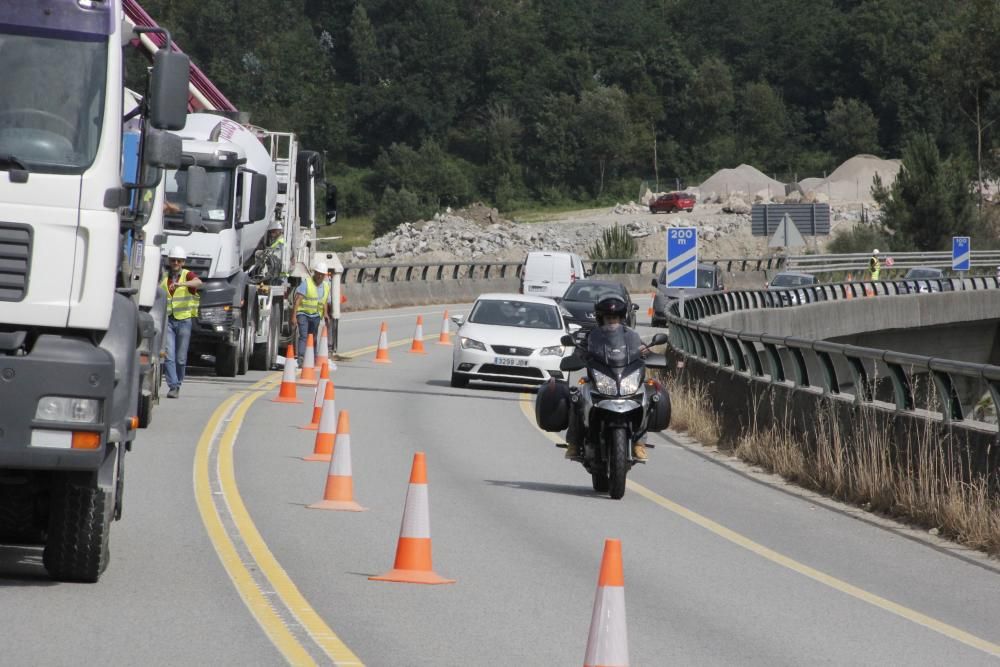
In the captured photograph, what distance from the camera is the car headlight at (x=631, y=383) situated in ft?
49.3

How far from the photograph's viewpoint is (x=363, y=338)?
39.0 meters

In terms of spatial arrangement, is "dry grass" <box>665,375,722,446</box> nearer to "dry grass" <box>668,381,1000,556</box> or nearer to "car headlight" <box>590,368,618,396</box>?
"dry grass" <box>668,381,1000,556</box>

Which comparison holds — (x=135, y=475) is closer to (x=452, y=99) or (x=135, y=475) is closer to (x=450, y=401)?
(x=450, y=401)

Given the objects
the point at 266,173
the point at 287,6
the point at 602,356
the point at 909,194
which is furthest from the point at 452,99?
the point at 602,356

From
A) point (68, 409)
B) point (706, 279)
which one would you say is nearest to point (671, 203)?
point (706, 279)

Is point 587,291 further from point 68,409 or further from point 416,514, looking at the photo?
point 68,409

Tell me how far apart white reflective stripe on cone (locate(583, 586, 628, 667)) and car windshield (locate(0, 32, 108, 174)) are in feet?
14.1

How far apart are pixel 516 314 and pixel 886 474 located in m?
13.7

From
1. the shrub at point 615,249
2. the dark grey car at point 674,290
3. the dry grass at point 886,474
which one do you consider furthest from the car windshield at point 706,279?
the dry grass at point 886,474

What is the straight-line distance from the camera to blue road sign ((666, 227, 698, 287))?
93.3ft

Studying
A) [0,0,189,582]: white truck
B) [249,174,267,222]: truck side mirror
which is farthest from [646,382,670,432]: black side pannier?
[249,174,267,222]: truck side mirror

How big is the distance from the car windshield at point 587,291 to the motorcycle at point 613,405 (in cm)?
2614

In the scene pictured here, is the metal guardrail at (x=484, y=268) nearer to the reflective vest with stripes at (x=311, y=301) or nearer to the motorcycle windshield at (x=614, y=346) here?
the reflective vest with stripes at (x=311, y=301)

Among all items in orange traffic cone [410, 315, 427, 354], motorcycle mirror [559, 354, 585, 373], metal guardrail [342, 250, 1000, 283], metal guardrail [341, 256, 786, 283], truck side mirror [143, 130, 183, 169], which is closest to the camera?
truck side mirror [143, 130, 183, 169]
